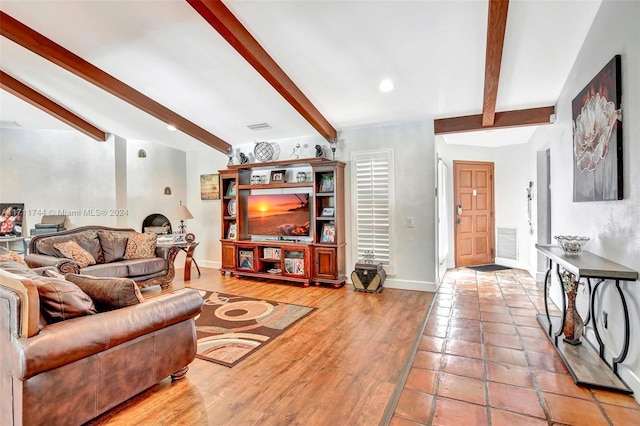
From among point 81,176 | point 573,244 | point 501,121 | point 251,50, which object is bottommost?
point 573,244

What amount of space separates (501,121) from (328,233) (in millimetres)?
2879

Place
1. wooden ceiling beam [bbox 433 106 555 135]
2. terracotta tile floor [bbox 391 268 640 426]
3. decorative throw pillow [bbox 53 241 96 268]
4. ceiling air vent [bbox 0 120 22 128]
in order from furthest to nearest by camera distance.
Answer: ceiling air vent [bbox 0 120 22 128], decorative throw pillow [bbox 53 241 96 268], wooden ceiling beam [bbox 433 106 555 135], terracotta tile floor [bbox 391 268 640 426]

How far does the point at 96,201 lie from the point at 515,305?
288 inches

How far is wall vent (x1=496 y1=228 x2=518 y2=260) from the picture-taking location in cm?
616

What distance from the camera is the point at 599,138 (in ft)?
8.17

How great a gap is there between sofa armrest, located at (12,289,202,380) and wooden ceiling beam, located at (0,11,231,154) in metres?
3.35

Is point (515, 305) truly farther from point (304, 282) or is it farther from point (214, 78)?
point (214, 78)

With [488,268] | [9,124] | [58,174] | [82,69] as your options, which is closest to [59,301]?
[82,69]

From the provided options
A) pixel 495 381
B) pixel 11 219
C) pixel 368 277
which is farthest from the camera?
pixel 11 219

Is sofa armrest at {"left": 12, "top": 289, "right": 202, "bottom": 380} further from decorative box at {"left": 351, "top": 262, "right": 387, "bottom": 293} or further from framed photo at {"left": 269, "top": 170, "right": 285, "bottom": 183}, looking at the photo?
framed photo at {"left": 269, "top": 170, "right": 285, "bottom": 183}

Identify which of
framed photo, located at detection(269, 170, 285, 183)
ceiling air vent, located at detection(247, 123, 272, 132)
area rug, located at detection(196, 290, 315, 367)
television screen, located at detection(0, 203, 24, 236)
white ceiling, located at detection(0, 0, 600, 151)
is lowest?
area rug, located at detection(196, 290, 315, 367)

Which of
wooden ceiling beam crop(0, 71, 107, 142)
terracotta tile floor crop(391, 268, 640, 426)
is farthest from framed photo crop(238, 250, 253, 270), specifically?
wooden ceiling beam crop(0, 71, 107, 142)

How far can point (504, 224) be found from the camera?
6375 millimetres

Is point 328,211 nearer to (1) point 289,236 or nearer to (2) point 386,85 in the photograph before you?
(1) point 289,236
